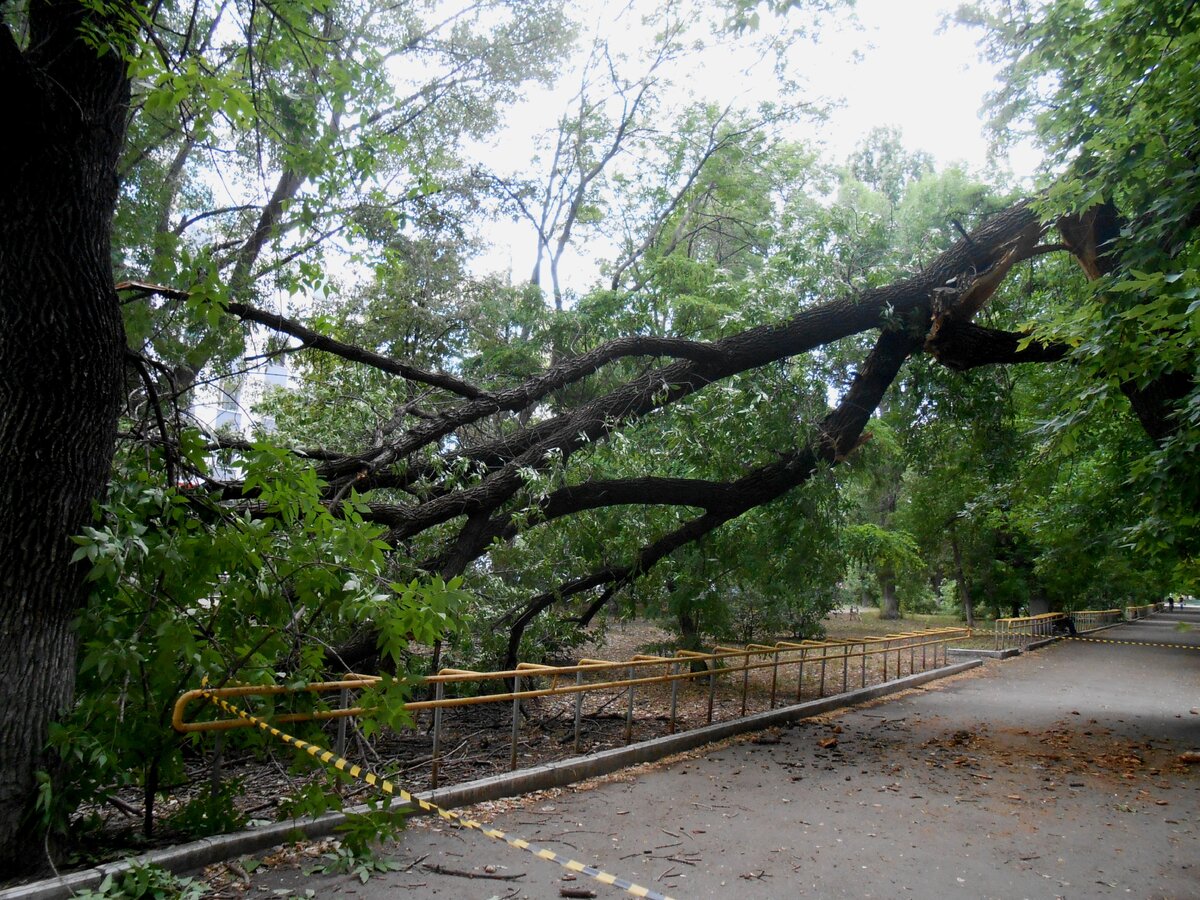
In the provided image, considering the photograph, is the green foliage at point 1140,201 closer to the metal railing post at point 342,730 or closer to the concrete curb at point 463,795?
the concrete curb at point 463,795

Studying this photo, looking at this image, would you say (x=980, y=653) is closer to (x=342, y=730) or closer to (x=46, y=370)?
(x=342, y=730)

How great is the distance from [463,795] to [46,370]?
12.9ft

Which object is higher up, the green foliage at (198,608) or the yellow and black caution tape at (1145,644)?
the green foliage at (198,608)

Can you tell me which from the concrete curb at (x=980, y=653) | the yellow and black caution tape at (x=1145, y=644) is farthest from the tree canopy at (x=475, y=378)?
the yellow and black caution tape at (x=1145, y=644)

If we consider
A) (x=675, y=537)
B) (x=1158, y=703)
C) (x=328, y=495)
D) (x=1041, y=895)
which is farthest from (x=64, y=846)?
(x=1158, y=703)

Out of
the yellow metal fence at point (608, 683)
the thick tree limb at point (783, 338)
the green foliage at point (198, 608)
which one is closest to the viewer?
the green foliage at point (198, 608)

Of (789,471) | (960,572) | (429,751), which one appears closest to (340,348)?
(429,751)

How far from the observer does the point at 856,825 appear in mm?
6078

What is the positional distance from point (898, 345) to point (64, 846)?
10013mm

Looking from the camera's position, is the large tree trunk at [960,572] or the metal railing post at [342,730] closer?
the metal railing post at [342,730]

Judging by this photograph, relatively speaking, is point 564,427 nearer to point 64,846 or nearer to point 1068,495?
point 64,846

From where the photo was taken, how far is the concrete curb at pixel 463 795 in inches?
151

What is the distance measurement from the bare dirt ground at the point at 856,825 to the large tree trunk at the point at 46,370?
1348mm

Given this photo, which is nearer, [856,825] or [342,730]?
[342,730]
